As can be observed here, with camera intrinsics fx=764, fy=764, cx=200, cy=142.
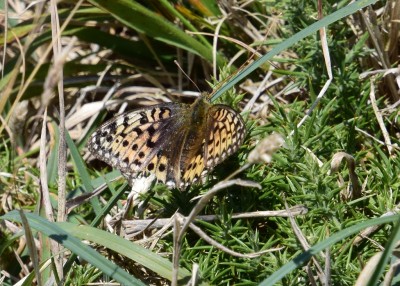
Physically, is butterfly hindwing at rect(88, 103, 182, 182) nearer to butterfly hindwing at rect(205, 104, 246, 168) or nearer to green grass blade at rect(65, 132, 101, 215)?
green grass blade at rect(65, 132, 101, 215)

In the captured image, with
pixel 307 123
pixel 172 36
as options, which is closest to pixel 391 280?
pixel 307 123

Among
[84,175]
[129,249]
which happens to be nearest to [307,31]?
[129,249]

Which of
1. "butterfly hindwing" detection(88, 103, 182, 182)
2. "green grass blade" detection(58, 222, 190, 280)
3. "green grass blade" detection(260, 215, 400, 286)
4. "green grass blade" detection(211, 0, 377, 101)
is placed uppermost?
"green grass blade" detection(211, 0, 377, 101)

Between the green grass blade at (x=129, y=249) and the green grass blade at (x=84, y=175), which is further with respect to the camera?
the green grass blade at (x=84, y=175)

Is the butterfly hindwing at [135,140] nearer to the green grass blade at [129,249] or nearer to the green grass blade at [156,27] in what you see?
the green grass blade at [129,249]

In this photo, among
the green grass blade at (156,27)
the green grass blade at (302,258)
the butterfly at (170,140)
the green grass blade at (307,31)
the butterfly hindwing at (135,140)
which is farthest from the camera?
the green grass blade at (156,27)

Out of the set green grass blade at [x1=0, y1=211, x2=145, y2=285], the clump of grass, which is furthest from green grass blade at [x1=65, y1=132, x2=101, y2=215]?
green grass blade at [x1=0, y1=211, x2=145, y2=285]

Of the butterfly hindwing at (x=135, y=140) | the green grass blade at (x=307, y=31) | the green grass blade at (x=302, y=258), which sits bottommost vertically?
the green grass blade at (x=302, y=258)

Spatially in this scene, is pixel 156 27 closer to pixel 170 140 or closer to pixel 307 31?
pixel 170 140

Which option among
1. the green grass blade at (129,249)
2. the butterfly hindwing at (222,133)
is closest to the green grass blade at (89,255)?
the green grass blade at (129,249)
